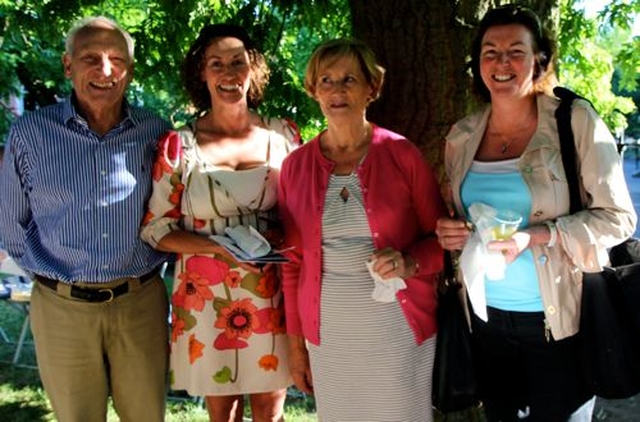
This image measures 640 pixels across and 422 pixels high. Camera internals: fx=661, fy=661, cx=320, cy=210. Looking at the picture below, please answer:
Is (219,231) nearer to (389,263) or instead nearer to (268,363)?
(268,363)

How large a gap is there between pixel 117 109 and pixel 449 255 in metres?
1.69

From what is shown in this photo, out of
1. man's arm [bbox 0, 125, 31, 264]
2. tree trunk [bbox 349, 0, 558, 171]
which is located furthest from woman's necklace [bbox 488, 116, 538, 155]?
man's arm [bbox 0, 125, 31, 264]

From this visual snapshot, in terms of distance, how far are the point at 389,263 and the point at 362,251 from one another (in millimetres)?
173

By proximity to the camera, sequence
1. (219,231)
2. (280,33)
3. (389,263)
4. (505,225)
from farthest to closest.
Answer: (280,33) → (219,231) → (389,263) → (505,225)

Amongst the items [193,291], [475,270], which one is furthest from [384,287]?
[193,291]

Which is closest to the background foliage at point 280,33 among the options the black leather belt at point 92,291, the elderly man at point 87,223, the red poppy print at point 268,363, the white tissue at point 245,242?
the elderly man at point 87,223

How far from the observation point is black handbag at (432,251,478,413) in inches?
102

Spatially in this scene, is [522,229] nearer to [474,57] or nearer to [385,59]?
[474,57]

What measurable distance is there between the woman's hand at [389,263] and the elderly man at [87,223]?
1161 mm

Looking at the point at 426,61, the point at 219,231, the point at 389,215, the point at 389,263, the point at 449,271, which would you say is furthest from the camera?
the point at 426,61

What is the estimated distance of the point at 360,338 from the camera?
107 inches

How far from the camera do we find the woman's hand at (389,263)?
99.9 inches

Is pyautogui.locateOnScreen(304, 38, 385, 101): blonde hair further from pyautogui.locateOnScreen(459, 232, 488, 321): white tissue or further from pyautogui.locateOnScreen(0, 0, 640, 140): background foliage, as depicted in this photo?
pyautogui.locateOnScreen(0, 0, 640, 140): background foliage

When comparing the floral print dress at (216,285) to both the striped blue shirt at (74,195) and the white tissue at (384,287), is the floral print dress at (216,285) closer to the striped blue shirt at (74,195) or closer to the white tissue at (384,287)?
the striped blue shirt at (74,195)
